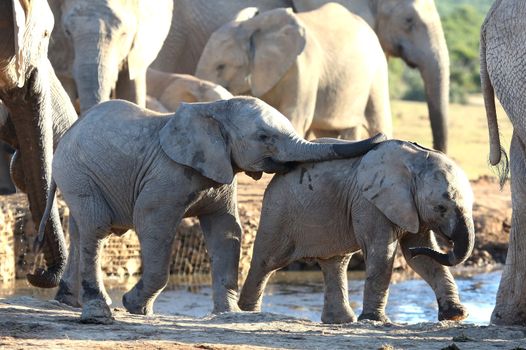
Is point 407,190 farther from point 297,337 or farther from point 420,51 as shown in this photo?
point 420,51

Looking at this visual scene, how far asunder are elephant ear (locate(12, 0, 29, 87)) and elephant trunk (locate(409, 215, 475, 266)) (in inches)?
66.8

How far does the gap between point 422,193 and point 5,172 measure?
1853mm

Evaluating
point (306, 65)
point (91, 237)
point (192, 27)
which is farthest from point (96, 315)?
point (192, 27)

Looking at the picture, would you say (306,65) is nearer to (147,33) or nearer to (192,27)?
(192,27)

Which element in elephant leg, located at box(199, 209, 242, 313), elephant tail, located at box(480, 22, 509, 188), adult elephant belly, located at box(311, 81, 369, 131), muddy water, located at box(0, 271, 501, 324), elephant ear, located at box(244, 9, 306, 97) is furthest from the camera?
adult elephant belly, located at box(311, 81, 369, 131)

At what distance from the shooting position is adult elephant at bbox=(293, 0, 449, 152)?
13969mm

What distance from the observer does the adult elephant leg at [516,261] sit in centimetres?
638

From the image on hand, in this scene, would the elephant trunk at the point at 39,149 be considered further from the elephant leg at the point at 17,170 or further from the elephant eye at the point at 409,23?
the elephant eye at the point at 409,23

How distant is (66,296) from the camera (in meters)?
7.18

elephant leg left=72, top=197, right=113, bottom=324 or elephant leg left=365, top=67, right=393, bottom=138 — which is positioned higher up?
elephant leg left=365, top=67, right=393, bottom=138

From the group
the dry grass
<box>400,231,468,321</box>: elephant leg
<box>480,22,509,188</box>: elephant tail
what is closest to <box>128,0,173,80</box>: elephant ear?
<box>400,231,468,321</box>: elephant leg

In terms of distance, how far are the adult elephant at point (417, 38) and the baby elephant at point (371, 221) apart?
6883 millimetres

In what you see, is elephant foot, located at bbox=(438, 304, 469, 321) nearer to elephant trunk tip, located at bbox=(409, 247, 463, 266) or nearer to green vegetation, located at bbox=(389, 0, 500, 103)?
elephant trunk tip, located at bbox=(409, 247, 463, 266)

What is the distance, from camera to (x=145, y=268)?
6.88 meters
